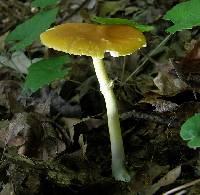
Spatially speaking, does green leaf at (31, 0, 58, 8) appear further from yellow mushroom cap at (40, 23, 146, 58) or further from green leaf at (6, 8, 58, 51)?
yellow mushroom cap at (40, 23, 146, 58)

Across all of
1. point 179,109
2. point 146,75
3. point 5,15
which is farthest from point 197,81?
point 5,15

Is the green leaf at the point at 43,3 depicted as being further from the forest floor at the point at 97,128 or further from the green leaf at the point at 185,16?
the green leaf at the point at 185,16

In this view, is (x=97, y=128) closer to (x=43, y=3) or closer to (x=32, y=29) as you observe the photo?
(x=32, y=29)

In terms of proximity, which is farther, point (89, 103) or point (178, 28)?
point (89, 103)

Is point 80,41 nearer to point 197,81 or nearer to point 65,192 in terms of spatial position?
point 65,192

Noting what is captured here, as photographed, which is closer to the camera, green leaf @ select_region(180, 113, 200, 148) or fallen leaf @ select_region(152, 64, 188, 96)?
green leaf @ select_region(180, 113, 200, 148)

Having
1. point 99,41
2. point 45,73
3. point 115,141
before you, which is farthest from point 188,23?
point 45,73

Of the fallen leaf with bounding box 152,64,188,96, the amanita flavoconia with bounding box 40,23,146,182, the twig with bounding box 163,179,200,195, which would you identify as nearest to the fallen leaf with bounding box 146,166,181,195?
the twig with bounding box 163,179,200,195
